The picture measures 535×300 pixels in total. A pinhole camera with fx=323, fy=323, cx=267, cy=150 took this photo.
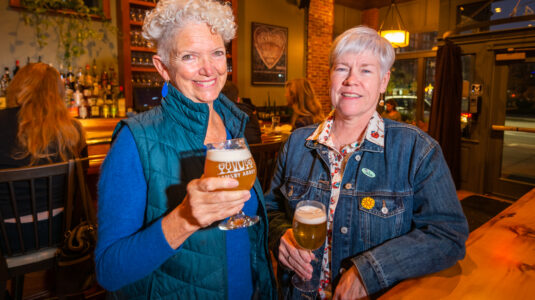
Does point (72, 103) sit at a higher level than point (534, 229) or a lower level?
higher

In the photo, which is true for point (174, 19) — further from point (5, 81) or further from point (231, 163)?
point (5, 81)

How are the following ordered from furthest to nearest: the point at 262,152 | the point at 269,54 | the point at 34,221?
1. the point at 269,54
2. the point at 262,152
3. the point at 34,221

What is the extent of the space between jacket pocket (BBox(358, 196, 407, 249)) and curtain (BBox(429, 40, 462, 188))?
4.49 m

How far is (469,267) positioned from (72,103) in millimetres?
4586

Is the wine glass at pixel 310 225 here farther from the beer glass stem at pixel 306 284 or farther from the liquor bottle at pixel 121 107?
the liquor bottle at pixel 121 107

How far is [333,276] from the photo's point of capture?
122 centimetres

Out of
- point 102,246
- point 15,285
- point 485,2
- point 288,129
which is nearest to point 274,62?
point 288,129

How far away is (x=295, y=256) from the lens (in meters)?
1.16

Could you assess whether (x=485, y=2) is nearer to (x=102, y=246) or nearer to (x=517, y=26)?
(x=517, y=26)

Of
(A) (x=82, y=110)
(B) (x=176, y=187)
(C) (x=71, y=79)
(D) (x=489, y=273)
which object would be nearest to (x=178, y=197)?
(B) (x=176, y=187)

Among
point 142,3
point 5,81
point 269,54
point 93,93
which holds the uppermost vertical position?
point 142,3

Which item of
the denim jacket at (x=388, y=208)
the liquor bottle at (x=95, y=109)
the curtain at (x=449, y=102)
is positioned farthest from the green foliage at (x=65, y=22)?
the curtain at (x=449, y=102)

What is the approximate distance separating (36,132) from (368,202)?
6.57 feet

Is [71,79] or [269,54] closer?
[71,79]
